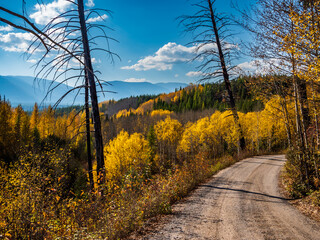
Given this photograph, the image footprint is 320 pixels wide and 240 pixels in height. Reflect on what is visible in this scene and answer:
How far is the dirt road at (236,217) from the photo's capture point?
486 cm

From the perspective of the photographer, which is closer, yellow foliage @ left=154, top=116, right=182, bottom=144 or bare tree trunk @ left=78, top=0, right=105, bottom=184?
bare tree trunk @ left=78, top=0, right=105, bottom=184

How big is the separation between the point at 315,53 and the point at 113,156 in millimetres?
24780

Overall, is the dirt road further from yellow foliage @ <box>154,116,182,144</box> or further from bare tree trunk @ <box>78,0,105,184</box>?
yellow foliage @ <box>154,116,182,144</box>

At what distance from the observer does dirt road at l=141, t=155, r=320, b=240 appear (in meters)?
4.86

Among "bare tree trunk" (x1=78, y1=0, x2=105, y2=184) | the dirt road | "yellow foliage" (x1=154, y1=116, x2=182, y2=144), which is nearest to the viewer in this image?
the dirt road

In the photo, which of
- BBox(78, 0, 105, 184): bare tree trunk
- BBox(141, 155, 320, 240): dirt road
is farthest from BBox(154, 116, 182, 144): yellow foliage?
BBox(78, 0, 105, 184): bare tree trunk

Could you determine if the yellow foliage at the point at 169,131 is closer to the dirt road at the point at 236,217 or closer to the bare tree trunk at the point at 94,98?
the dirt road at the point at 236,217

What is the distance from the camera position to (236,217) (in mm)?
5816

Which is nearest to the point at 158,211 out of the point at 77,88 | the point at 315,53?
the point at 77,88

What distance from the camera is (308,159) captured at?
24.6 feet

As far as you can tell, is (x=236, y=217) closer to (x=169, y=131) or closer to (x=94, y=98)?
(x=94, y=98)

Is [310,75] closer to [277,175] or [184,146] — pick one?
[277,175]

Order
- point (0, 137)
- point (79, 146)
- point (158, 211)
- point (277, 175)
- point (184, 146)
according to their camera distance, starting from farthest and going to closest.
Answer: point (79, 146) < point (184, 146) < point (0, 137) < point (277, 175) < point (158, 211)

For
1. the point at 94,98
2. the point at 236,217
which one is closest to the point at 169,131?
the point at 236,217
